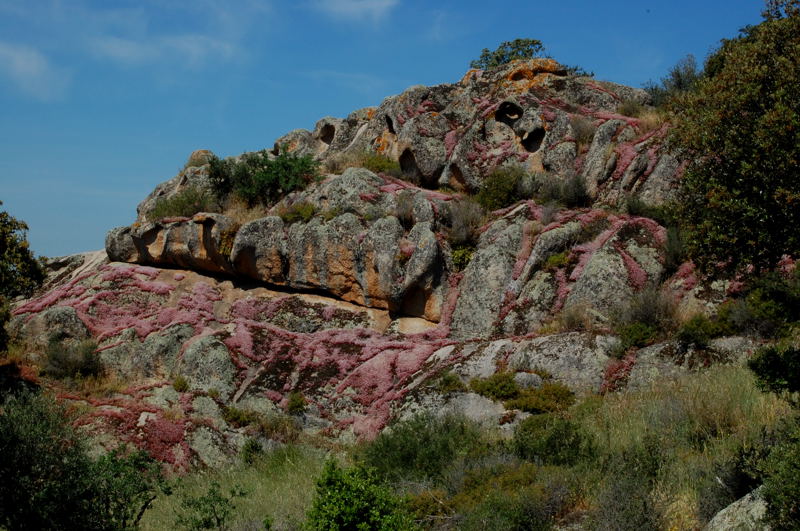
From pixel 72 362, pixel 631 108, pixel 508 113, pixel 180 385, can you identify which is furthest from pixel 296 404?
pixel 631 108

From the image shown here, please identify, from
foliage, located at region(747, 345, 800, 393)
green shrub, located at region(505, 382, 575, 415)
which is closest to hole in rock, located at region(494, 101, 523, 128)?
green shrub, located at region(505, 382, 575, 415)

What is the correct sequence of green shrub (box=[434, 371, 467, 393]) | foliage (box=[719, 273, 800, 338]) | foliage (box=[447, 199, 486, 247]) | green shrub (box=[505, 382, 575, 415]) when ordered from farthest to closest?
foliage (box=[447, 199, 486, 247]) < green shrub (box=[434, 371, 467, 393]) < green shrub (box=[505, 382, 575, 415]) < foliage (box=[719, 273, 800, 338])

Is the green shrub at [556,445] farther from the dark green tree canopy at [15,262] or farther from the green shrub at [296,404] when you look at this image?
the dark green tree canopy at [15,262]

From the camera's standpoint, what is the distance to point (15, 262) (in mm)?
25109

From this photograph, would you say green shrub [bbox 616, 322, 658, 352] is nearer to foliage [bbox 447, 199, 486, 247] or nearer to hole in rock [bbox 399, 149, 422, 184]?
foliage [bbox 447, 199, 486, 247]

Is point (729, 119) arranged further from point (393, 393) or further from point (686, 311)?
point (393, 393)

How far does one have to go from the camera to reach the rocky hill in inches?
827

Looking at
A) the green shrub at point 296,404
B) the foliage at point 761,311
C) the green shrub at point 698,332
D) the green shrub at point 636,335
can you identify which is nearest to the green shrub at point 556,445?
the foliage at point 761,311

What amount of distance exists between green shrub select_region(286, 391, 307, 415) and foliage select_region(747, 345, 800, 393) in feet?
47.1

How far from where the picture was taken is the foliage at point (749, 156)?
11141 mm

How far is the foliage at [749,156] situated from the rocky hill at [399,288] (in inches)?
290

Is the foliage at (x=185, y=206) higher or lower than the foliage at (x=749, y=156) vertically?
higher

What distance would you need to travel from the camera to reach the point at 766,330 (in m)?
18.7

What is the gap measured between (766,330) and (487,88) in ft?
70.8
